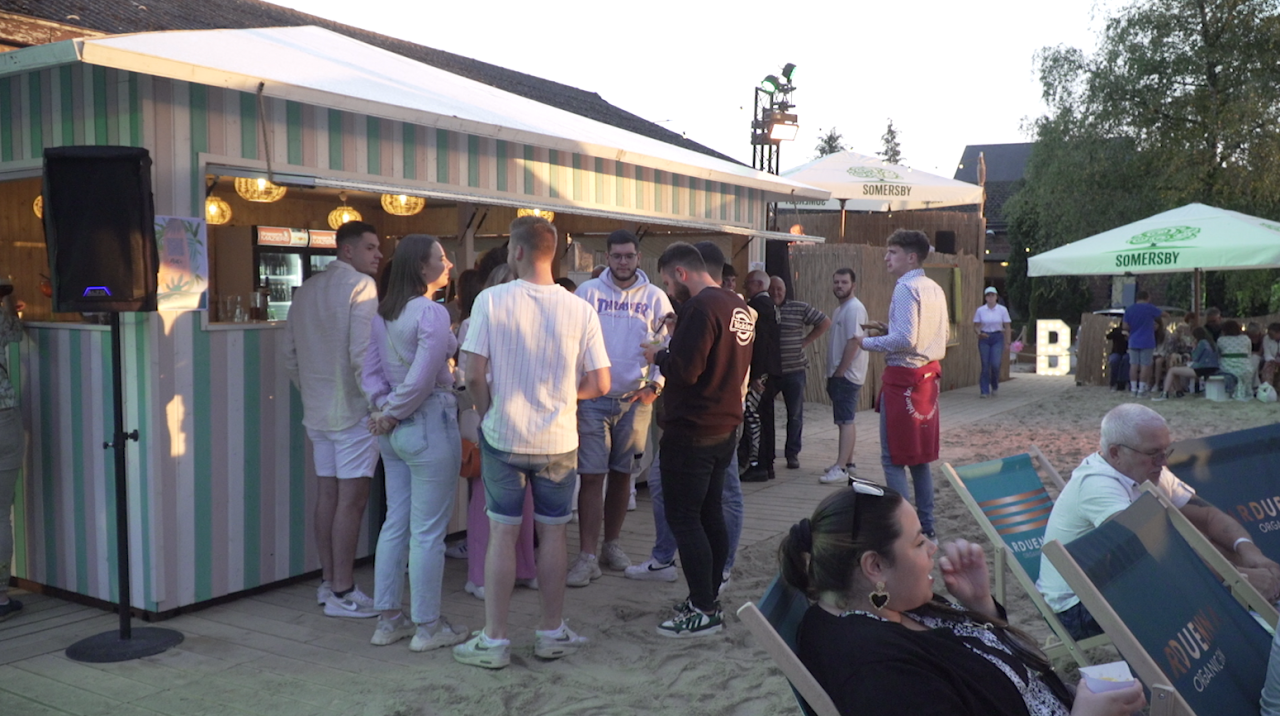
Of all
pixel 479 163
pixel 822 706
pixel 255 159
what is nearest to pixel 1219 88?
pixel 479 163

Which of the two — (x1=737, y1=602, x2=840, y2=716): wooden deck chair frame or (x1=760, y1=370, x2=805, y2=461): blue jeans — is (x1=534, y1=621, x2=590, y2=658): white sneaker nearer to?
(x1=737, y1=602, x2=840, y2=716): wooden deck chair frame

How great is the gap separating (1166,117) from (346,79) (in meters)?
19.5

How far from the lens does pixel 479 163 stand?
6098 mm

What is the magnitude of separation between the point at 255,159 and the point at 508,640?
2507 mm

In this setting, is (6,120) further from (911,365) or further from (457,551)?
(911,365)

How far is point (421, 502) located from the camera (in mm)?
4250

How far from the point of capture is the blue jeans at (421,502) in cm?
424

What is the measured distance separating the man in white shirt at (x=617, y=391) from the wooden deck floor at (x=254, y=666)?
1.27 feet

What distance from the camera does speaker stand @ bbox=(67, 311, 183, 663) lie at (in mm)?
4160

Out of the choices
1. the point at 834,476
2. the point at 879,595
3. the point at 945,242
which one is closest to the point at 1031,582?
the point at 879,595

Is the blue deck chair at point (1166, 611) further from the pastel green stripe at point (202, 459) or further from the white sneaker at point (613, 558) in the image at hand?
the pastel green stripe at point (202, 459)

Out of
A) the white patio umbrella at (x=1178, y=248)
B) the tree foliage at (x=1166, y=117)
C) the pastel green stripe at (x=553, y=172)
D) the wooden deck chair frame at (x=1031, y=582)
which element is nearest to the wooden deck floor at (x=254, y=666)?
the wooden deck chair frame at (x=1031, y=582)

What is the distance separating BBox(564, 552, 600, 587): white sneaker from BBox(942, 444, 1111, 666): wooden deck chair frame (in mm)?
1909

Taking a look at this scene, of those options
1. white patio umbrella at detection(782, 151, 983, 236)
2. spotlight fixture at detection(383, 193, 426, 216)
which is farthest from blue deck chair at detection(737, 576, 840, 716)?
white patio umbrella at detection(782, 151, 983, 236)
